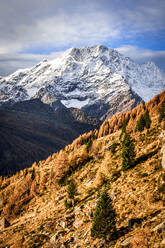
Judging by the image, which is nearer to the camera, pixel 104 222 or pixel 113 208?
pixel 104 222

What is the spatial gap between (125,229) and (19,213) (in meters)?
63.5

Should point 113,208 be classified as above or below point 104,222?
below

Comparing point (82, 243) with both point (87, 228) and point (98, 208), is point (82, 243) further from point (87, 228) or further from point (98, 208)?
point (98, 208)

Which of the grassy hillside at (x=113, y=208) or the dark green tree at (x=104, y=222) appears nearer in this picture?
the grassy hillside at (x=113, y=208)

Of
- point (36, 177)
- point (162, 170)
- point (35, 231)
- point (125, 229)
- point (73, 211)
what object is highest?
point (162, 170)

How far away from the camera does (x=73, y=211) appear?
1811 inches

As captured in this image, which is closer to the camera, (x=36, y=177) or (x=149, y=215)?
(x=149, y=215)

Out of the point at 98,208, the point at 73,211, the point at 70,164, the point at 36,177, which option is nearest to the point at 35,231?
the point at 73,211

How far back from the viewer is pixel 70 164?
276 feet

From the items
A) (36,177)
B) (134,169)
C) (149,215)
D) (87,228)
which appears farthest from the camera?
(36,177)

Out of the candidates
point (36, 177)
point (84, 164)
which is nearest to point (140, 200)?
point (84, 164)

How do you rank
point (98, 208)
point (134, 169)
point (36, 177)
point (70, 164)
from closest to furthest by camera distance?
point (98, 208), point (134, 169), point (70, 164), point (36, 177)

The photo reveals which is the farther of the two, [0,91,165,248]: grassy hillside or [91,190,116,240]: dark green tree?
[91,190,116,240]: dark green tree

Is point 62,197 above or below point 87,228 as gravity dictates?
below
